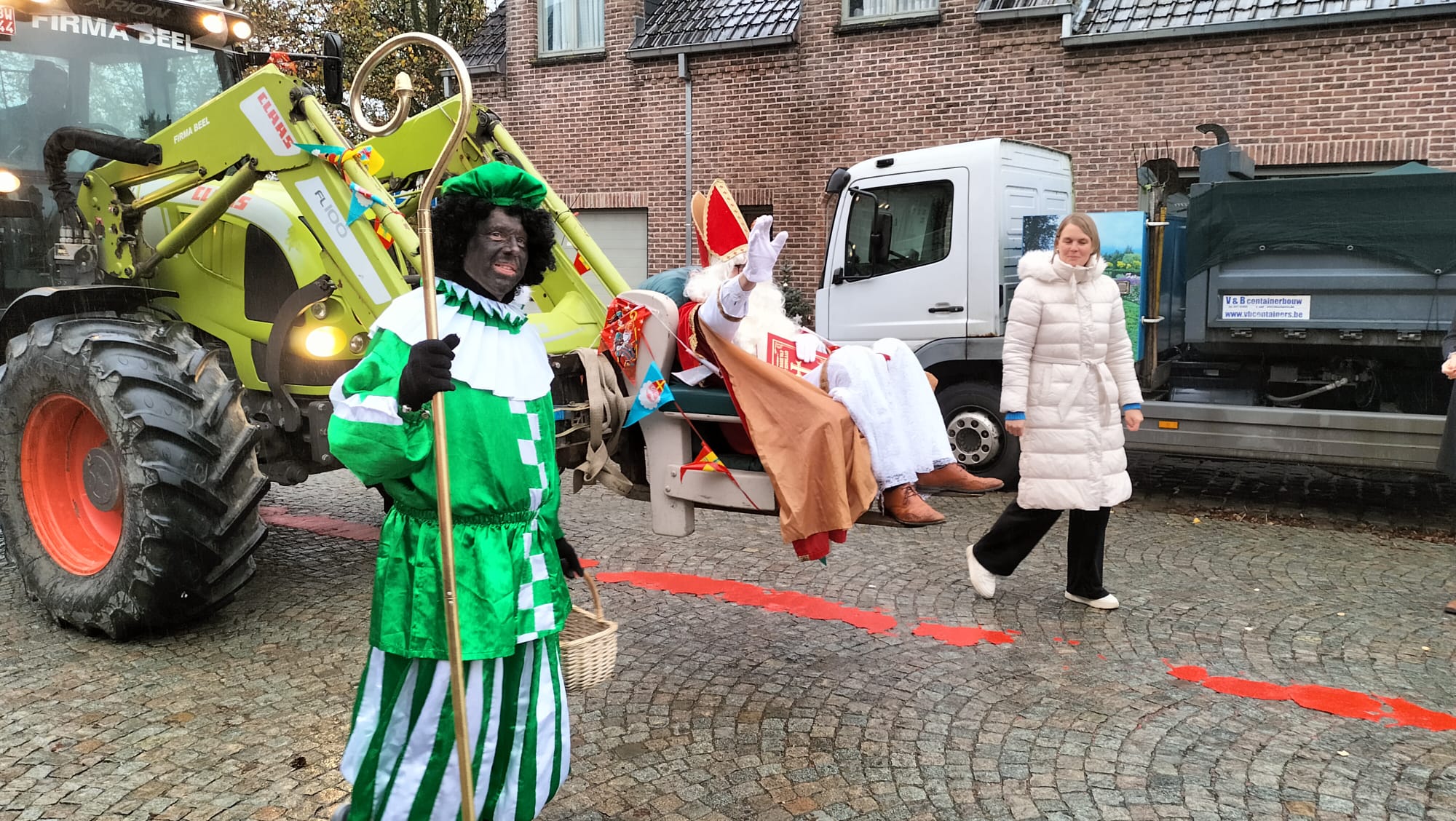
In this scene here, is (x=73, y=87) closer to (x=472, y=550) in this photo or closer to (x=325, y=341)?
(x=325, y=341)

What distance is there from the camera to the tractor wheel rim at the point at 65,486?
4.80 m

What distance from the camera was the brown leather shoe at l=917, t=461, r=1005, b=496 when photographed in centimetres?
408

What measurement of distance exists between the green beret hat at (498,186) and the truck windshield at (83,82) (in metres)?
3.86

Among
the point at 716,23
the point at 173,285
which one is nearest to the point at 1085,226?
the point at 173,285

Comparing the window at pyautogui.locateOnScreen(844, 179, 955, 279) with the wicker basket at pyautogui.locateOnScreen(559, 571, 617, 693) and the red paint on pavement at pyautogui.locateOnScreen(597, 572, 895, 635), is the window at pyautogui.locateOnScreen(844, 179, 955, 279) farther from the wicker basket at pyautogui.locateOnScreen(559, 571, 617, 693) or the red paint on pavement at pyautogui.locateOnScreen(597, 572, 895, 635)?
the wicker basket at pyautogui.locateOnScreen(559, 571, 617, 693)

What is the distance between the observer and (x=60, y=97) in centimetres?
530

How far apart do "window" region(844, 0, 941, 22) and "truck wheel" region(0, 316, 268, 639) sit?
965 centimetres

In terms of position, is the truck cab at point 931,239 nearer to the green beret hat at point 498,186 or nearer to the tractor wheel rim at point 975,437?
the tractor wheel rim at point 975,437

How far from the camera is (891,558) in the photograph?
582cm

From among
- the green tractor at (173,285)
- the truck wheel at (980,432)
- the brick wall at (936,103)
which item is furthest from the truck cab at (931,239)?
the green tractor at (173,285)

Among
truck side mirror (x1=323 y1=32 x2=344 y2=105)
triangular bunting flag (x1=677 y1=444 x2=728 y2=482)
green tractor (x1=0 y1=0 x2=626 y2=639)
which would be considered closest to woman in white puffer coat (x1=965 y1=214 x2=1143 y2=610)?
triangular bunting flag (x1=677 y1=444 x2=728 y2=482)

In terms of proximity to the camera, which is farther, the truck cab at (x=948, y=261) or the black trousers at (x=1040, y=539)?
the truck cab at (x=948, y=261)

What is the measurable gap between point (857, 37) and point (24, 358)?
10014mm

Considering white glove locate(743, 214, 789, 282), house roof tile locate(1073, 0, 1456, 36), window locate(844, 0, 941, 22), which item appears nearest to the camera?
white glove locate(743, 214, 789, 282)
